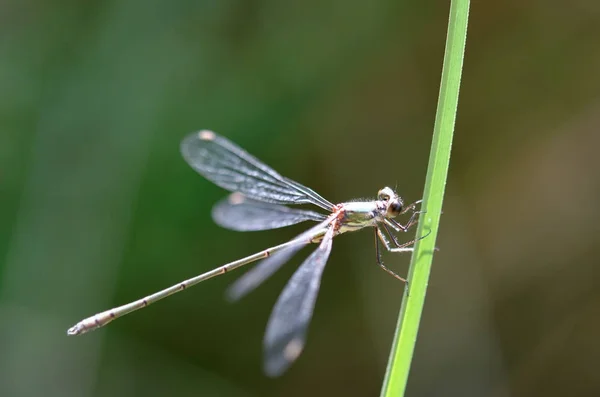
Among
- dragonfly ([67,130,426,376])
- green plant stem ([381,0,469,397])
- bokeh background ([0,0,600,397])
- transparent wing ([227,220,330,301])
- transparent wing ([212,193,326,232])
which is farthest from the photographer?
bokeh background ([0,0,600,397])

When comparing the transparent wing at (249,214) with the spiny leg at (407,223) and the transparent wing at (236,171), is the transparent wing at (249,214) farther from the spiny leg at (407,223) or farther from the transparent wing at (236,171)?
the spiny leg at (407,223)

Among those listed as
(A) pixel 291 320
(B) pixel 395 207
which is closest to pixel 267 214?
(B) pixel 395 207

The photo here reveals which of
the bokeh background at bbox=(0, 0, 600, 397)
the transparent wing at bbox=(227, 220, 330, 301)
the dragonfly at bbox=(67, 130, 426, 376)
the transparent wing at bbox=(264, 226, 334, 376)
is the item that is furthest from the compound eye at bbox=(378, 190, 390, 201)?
the bokeh background at bbox=(0, 0, 600, 397)

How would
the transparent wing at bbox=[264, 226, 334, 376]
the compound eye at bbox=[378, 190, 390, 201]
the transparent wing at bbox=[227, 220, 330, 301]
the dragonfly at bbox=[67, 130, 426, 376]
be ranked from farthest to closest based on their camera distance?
the compound eye at bbox=[378, 190, 390, 201], the dragonfly at bbox=[67, 130, 426, 376], the transparent wing at bbox=[227, 220, 330, 301], the transparent wing at bbox=[264, 226, 334, 376]

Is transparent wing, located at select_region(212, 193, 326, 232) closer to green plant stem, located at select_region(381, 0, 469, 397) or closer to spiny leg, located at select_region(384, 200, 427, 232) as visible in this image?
spiny leg, located at select_region(384, 200, 427, 232)

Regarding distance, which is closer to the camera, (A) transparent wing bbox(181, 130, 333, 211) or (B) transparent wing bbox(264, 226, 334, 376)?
(B) transparent wing bbox(264, 226, 334, 376)

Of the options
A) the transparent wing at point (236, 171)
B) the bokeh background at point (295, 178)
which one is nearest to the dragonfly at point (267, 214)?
the transparent wing at point (236, 171)
